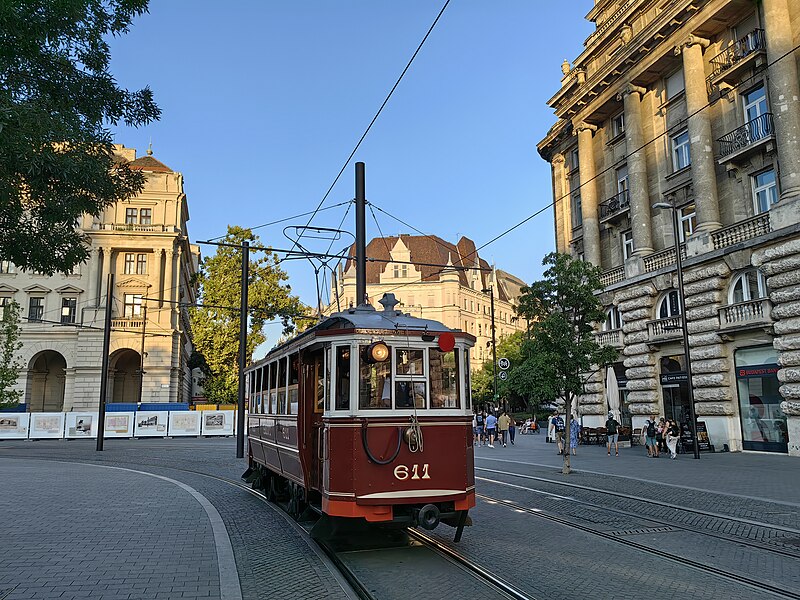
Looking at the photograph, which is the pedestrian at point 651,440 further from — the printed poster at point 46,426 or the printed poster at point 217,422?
the printed poster at point 46,426

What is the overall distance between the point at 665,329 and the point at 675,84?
10.9 m

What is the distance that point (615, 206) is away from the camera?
3244 cm

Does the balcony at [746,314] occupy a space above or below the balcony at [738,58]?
below

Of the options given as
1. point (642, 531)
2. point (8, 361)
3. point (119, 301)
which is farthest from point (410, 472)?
point (119, 301)

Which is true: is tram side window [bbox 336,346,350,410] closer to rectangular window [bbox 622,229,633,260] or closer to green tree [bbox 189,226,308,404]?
rectangular window [bbox 622,229,633,260]

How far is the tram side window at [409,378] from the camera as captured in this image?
332 inches

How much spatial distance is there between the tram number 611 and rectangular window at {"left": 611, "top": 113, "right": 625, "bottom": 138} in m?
28.7

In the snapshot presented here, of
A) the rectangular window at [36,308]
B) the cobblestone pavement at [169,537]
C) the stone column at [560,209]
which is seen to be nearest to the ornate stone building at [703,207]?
the stone column at [560,209]

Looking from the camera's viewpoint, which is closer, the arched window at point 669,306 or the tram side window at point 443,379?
the tram side window at point 443,379

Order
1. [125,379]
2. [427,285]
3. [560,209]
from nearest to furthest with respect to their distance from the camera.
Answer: [560,209], [125,379], [427,285]

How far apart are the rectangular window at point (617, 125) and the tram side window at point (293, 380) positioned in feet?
89.2

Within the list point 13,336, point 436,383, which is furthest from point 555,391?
point 13,336

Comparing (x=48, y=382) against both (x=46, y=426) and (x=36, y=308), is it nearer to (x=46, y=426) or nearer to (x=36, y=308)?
(x=36, y=308)

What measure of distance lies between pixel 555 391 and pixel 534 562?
45.0 ft
